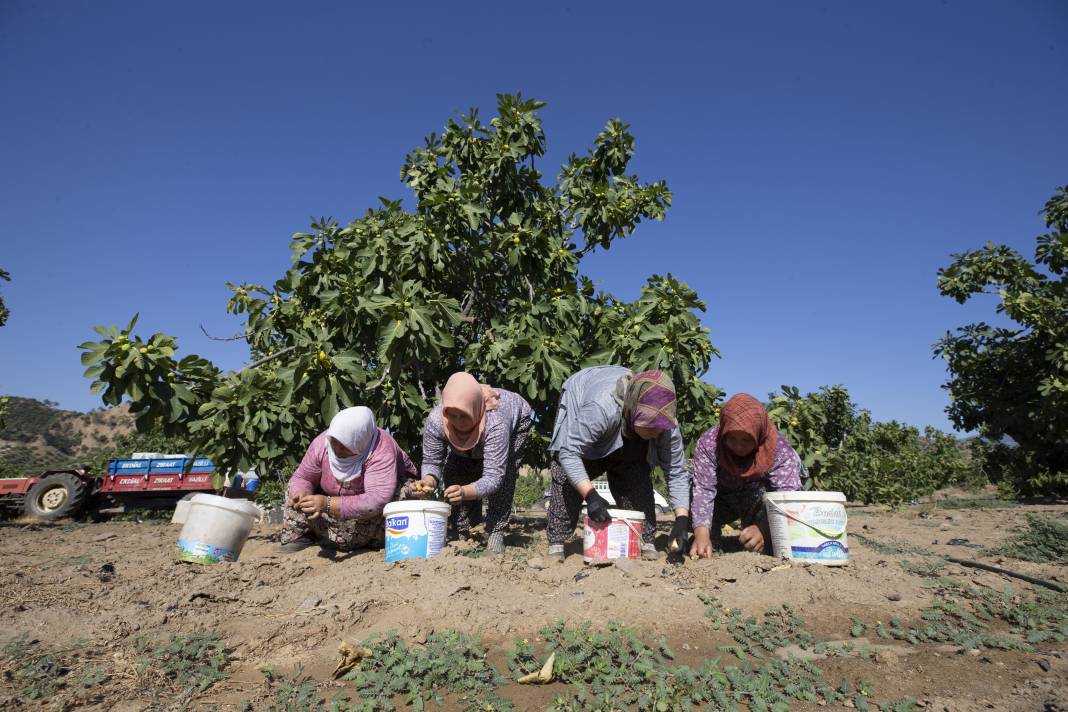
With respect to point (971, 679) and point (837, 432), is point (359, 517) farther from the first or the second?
point (837, 432)

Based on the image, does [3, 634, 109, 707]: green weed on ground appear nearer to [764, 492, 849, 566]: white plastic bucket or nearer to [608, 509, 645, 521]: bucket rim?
[608, 509, 645, 521]: bucket rim

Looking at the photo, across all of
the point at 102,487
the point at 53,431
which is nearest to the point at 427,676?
the point at 102,487

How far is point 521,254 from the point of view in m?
5.19

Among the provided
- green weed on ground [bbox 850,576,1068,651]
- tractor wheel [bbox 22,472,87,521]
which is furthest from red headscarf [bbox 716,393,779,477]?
tractor wheel [bbox 22,472,87,521]

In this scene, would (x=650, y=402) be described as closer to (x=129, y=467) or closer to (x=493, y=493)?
(x=493, y=493)

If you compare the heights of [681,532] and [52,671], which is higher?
[681,532]

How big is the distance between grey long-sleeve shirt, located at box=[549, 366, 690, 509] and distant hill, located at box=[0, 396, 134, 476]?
26606 mm

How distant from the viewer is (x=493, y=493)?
4.06m

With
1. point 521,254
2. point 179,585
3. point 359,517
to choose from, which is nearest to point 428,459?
point 359,517

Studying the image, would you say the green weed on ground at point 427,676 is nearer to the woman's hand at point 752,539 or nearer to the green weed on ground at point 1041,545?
the woman's hand at point 752,539

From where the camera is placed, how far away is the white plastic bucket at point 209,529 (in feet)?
12.4

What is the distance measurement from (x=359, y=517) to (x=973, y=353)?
8.73 meters

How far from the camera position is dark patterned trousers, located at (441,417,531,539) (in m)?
4.12

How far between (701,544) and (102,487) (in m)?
9.67
